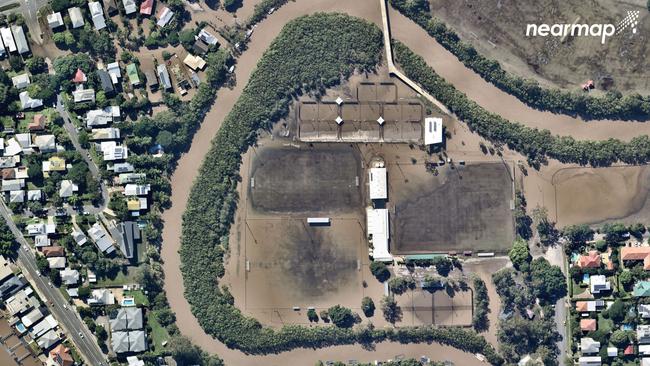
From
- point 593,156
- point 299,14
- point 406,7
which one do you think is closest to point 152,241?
point 299,14

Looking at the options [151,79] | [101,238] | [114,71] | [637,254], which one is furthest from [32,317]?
[637,254]

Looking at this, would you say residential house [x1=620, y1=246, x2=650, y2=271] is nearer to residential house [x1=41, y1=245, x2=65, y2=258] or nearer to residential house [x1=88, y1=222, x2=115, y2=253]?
residential house [x1=88, y1=222, x2=115, y2=253]

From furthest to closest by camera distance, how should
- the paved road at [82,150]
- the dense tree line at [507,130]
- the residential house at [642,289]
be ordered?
1. the paved road at [82,150]
2. the dense tree line at [507,130]
3. the residential house at [642,289]

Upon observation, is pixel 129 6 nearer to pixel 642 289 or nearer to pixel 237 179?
pixel 237 179

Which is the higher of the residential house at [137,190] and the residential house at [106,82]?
the residential house at [106,82]

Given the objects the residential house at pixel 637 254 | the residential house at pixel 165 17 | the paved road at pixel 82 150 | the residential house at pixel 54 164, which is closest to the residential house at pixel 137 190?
the paved road at pixel 82 150

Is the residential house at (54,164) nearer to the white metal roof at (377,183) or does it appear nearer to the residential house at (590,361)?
the white metal roof at (377,183)
